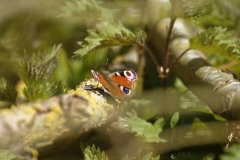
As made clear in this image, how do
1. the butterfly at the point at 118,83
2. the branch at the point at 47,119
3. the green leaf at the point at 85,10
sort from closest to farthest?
the branch at the point at 47,119, the butterfly at the point at 118,83, the green leaf at the point at 85,10

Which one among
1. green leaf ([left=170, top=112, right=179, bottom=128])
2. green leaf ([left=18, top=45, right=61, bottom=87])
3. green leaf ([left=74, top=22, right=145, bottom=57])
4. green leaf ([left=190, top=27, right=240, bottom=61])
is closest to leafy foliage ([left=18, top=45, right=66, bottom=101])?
green leaf ([left=18, top=45, right=61, bottom=87])

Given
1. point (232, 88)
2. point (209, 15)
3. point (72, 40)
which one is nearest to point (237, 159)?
point (232, 88)

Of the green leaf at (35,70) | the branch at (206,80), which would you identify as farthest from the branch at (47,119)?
the branch at (206,80)

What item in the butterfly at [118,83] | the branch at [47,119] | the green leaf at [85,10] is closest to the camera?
the branch at [47,119]

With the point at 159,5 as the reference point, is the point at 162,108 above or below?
below

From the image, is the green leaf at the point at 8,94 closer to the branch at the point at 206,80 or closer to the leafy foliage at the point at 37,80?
the leafy foliage at the point at 37,80

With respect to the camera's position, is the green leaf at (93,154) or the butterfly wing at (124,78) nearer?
the green leaf at (93,154)

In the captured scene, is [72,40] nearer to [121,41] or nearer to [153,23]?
[153,23]

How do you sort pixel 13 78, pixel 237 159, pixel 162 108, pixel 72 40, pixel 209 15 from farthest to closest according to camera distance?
pixel 72 40
pixel 13 78
pixel 209 15
pixel 162 108
pixel 237 159
